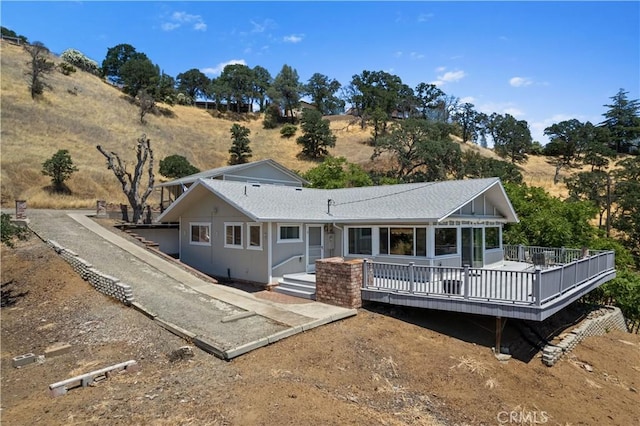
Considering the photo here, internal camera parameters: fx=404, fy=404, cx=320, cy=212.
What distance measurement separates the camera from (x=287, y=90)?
7381 cm

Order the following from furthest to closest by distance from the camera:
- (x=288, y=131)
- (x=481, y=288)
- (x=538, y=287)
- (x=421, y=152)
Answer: (x=288, y=131), (x=421, y=152), (x=481, y=288), (x=538, y=287)

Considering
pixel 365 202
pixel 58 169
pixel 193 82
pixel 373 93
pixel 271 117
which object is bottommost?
pixel 365 202

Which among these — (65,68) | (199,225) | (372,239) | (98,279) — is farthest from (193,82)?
(372,239)

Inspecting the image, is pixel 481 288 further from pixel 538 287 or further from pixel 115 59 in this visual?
pixel 115 59

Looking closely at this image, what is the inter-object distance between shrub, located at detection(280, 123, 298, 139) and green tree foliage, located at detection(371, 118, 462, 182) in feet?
56.9

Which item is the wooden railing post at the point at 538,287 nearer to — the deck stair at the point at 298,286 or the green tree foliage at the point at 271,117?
the deck stair at the point at 298,286

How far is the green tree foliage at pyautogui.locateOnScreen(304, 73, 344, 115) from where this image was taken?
3164 inches

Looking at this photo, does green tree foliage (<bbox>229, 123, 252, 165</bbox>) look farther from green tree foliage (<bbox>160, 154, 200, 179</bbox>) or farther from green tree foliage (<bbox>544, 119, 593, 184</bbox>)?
green tree foliage (<bbox>544, 119, 593, 184</bbox>)

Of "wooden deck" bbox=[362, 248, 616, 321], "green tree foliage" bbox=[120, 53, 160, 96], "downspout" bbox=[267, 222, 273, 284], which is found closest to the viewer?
"wooden deck" bbox=[362, 248, 616, 321]

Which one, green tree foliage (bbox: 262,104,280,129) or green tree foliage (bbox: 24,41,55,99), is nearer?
green tree foliage (bbox: 24,41,55,99)

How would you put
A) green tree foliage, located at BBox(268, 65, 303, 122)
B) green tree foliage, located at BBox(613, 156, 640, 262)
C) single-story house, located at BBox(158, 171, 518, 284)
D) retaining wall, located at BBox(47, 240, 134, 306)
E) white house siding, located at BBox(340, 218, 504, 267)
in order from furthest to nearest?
green tree foliage, located at BBox(268, 65, 303, 122) < green tree foliage, located at BBox(613, 156, 640, 262) < single-story house, located at BBox(158, 171, 518, 284) < white house siding, located at BBox(340, 218, 504, 267) < retaining wall, located at BBox(47, 240, 134, 306)

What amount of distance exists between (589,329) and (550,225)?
822cm

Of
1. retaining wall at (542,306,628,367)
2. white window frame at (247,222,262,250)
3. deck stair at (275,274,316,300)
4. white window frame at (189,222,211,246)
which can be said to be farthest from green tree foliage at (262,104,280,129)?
retaining wall at (542,306,628,367)

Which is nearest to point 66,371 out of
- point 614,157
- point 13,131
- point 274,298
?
point 274,298
